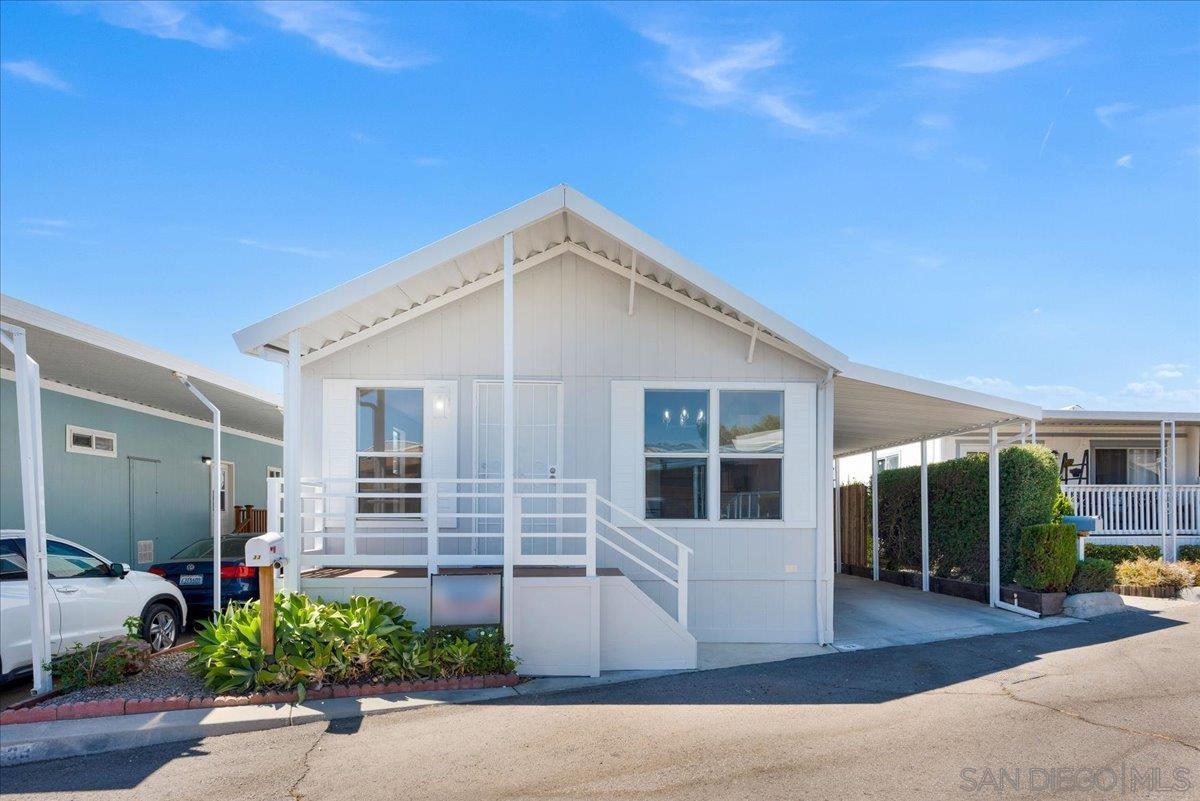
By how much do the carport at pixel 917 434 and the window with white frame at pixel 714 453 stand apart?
1068 mm

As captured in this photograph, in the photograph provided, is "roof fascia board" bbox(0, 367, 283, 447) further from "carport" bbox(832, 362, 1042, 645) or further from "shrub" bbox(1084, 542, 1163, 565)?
"shrub" bbox(1084, 542, 1163, 565)

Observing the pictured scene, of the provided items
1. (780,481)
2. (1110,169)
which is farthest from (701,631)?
(1110,169)

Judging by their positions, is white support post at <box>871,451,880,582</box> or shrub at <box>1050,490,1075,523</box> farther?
white support post at <box>871,451,880,582</box>

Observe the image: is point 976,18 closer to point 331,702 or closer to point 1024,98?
point 1024,98

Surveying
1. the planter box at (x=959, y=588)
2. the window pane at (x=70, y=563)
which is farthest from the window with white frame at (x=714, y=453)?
the window pane at (x=70, y=563)

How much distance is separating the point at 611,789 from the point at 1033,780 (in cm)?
259

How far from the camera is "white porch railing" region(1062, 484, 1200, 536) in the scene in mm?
15117

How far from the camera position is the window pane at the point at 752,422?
9391 millimetres

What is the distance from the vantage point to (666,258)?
8.12 meters

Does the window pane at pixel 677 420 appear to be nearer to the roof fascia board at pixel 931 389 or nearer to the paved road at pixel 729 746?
the roof fascia board at pixel 931 389

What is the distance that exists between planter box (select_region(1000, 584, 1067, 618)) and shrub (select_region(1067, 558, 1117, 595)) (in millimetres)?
227

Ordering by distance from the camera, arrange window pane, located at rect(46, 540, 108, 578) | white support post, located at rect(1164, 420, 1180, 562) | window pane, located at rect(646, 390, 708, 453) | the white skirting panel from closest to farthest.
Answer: window pane, located at rect(46, 540, 108, 578)
the white skirting panel
window pane, located at rect(646, 390, 708, 453)
white support post, located at rect(1164, 420, 1180, 562)

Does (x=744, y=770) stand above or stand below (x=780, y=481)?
below

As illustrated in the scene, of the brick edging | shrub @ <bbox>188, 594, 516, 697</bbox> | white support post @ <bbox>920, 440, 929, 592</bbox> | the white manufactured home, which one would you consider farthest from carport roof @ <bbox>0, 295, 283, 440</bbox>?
white support post @ <bbox>920, 440, 929, 592</bbox>
